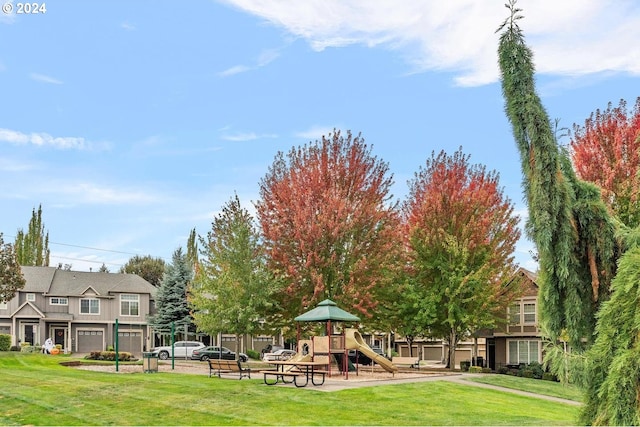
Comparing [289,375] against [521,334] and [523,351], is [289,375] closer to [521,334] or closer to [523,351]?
[521,334]

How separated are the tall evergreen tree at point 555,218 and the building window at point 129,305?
5614 cm

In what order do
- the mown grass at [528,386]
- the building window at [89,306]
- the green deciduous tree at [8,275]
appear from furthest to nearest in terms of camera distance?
the building window at [89,306], the green deciduous tree at [8,275], the mown grass at [528,386]

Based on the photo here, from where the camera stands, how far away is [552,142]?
1013 centimetres

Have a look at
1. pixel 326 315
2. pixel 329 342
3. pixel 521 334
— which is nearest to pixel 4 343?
pixel 329 342

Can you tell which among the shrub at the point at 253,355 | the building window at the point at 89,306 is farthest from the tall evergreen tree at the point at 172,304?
the building window at the point at 89,306

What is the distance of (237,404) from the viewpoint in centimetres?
1869

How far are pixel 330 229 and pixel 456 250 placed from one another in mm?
8963

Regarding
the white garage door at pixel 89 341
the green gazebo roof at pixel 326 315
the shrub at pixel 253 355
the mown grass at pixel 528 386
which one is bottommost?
the shrub at pixel 253 355

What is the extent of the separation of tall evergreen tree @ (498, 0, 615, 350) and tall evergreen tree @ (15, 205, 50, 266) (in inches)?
2931

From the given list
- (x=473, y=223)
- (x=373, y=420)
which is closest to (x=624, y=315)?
(x=373, y=420)

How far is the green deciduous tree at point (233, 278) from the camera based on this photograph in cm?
3269

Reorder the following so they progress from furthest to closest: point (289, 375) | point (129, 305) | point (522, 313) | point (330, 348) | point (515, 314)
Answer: point (129, 305) → point (515, 314) → point (522, 313) → point (330, 348) → point (289, 375)

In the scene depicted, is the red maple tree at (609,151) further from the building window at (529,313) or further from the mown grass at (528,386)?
the building window at (529,313)

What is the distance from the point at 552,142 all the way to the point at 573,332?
2775 mm
